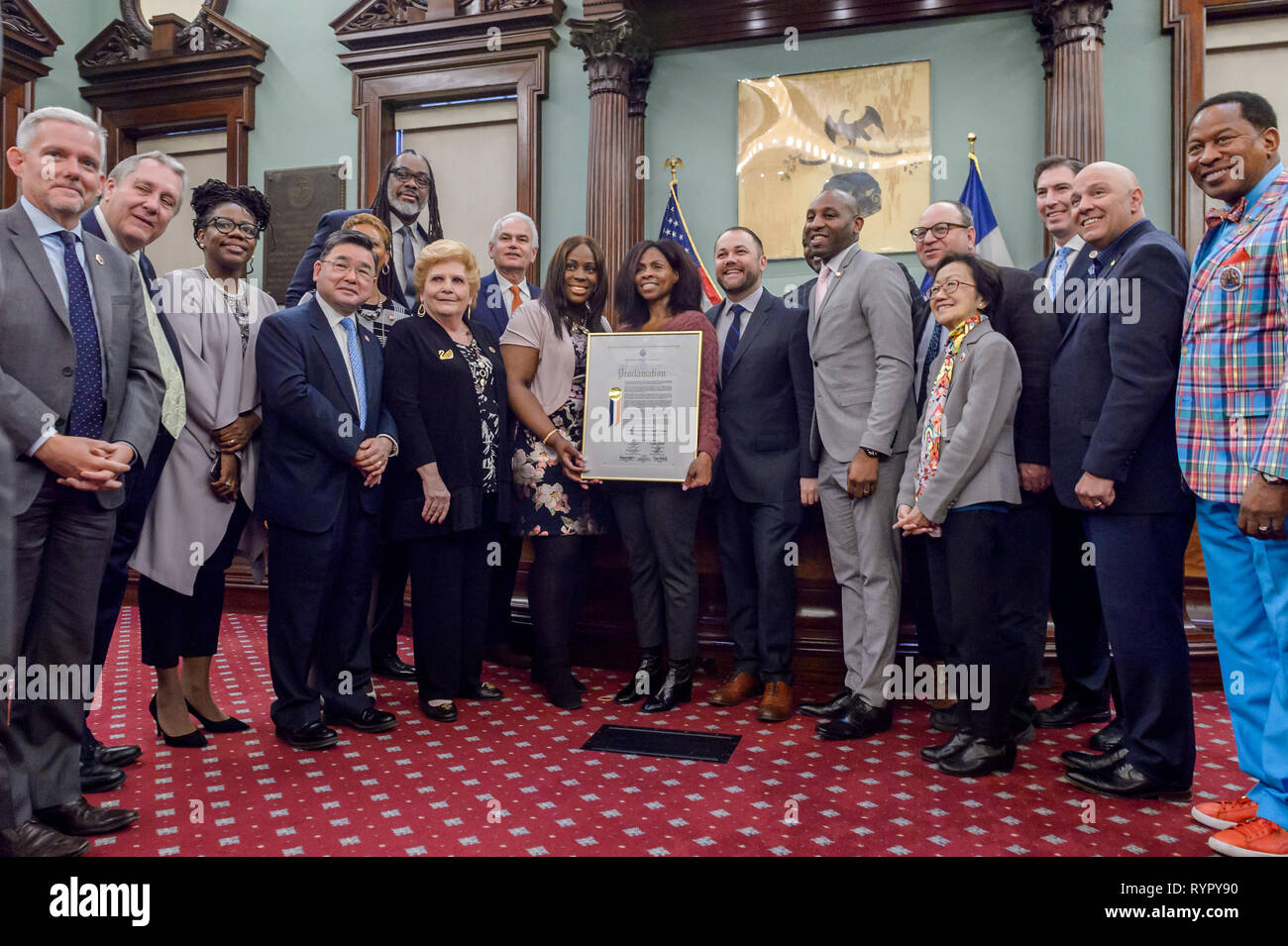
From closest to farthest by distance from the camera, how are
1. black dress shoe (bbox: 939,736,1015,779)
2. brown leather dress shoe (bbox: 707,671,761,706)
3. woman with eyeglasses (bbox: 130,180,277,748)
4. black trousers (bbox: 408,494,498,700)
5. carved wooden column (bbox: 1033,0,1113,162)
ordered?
black dress shoe (bbox: 939,736,1015,779) < woman with eyeglasses (bbox: 130,180,277,748) < black trousers (bbox: 408,494,498,700) < brown leather dress shoe (bbox: 707,671,761,706) < carved wooden column (bbox: 1033,0,1113,162)

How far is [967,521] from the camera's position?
2.67m

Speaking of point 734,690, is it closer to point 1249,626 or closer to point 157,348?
point 1249,626

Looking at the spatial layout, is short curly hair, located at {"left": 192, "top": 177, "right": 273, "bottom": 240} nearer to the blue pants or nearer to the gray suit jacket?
the gray suit jacket

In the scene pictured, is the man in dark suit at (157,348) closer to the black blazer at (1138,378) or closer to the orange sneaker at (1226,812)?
the black blazer at (1138,378)

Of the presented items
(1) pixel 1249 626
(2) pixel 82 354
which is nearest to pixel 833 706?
(1) pixel 1249 626

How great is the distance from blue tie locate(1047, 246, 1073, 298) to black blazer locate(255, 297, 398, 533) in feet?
8.15

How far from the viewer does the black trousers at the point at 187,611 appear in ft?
9.31

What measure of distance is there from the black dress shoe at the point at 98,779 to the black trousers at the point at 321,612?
0.50m

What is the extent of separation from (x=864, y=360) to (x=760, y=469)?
55 cm

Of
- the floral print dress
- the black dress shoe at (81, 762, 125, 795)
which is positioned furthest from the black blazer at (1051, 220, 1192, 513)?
the black dress shoe at (81, 762, 125, 795)

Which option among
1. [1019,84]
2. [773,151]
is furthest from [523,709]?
[1019,84]

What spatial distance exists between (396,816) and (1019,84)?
6.12 m

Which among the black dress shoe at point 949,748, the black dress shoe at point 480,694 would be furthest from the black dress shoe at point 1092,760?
the black dress shoe at point 480,694

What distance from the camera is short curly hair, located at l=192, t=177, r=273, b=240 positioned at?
10.0 feet
